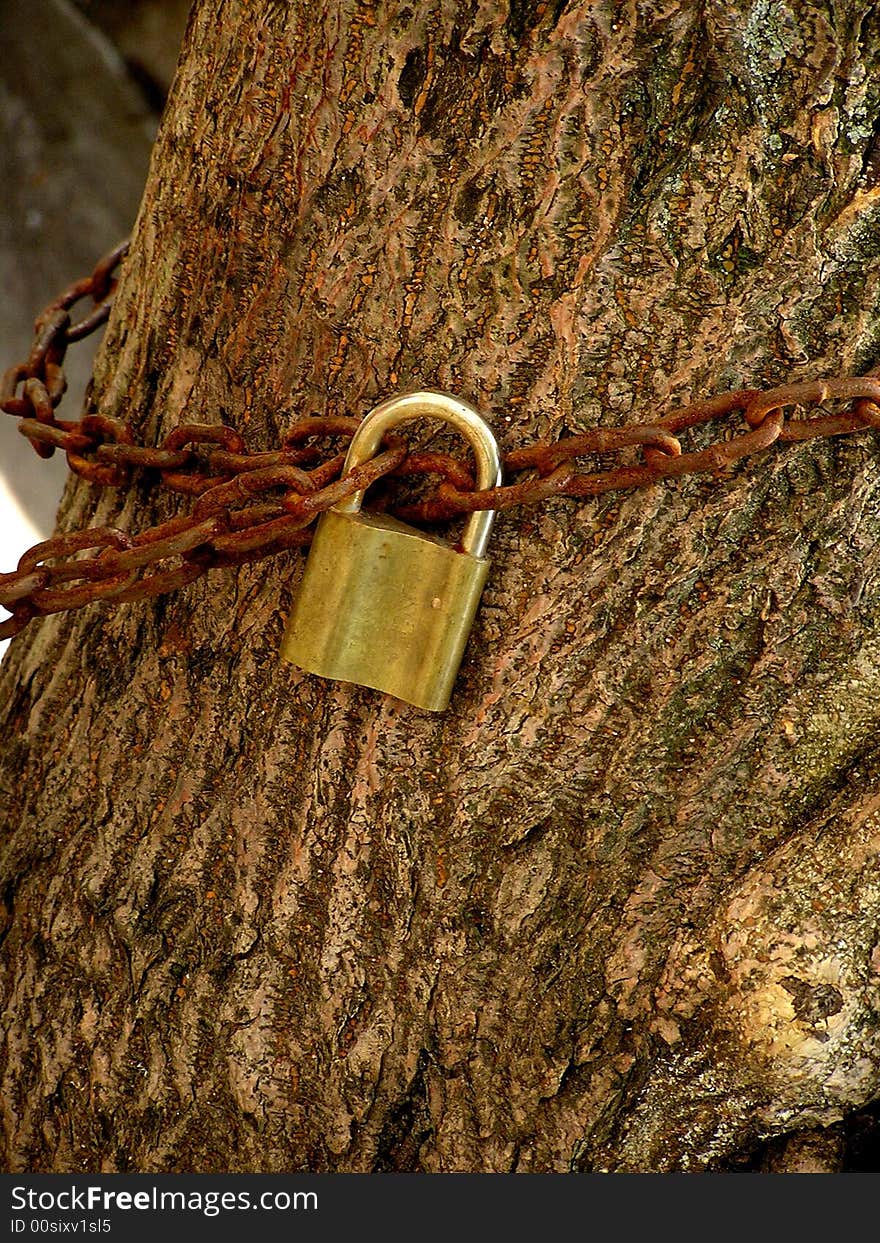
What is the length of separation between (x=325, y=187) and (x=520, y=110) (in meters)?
0.15

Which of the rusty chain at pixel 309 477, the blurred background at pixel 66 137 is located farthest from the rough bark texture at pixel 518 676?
the blurred background at pixel 66 137

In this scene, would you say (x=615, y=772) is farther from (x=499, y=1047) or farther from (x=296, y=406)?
(x=296, y=406)

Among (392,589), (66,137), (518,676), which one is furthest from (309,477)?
(66,137)

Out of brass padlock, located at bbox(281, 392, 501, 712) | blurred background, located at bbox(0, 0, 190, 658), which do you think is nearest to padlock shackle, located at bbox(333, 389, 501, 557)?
brass padlock, located at bbox(281, 392, 501, 712)

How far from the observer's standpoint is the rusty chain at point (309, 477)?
784 millimetres

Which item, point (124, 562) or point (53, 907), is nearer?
point (124, 562)

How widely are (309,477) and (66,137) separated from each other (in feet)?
7.59

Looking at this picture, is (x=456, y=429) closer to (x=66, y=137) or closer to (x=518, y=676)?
(x=518, y=676)

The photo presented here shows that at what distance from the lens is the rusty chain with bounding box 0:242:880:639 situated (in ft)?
2.57

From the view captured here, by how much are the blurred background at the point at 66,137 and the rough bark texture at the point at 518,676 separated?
1.89m

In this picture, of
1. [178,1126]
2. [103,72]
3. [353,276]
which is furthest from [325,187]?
[103,72]

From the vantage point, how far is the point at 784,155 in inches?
31.3

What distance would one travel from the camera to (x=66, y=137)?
274 centimetres

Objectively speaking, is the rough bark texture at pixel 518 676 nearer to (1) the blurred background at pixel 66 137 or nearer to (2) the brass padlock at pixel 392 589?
(2) the brass padlock at pixel 392 589
